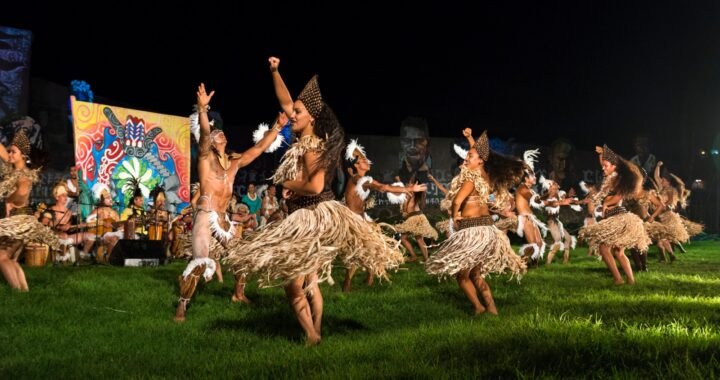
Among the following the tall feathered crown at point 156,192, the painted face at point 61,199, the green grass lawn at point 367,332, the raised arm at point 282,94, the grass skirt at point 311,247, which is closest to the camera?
the green grass lawn at point 367,332

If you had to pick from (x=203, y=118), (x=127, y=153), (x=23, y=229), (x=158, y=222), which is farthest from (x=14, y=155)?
(x=127, y=153)

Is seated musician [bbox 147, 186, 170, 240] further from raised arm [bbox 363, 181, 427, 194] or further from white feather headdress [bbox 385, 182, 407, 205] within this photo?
raised arm [bbox 363, 181, 427, 194]

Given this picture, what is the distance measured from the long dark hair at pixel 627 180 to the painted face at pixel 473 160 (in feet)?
12.1

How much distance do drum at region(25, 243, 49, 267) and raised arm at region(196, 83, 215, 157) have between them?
6862 millimetres

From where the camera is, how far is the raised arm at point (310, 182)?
5387mm

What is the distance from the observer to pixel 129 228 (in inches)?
532

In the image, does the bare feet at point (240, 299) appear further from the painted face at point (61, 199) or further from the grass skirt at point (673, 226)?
the grass skirt at point (673, 226)

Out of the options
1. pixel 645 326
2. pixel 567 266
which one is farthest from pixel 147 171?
pixel 645 326

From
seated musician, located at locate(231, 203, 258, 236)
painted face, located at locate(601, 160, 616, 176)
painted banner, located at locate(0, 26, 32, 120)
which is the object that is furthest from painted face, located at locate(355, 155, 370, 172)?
painted banner, located at locate(0, 26, 32, 120)

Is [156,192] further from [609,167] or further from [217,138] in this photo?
[609,167]

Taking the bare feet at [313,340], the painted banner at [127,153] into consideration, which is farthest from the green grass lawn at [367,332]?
the painted banner at [127,153]

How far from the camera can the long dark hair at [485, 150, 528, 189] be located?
7605 mm

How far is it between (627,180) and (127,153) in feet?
37.5

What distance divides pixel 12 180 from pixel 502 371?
642 centimetres
